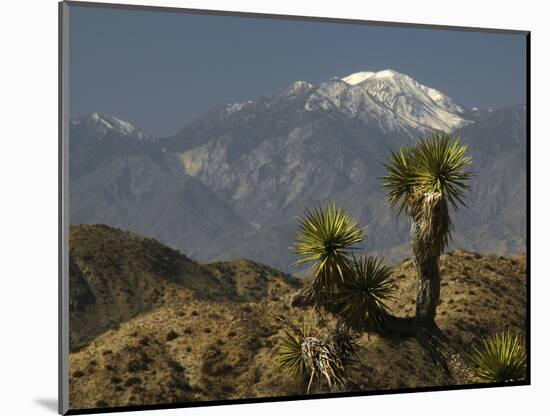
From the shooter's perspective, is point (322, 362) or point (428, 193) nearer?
point (322, 362)

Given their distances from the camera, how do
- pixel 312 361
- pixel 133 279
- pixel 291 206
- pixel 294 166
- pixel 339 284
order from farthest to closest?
1. pixel 133 279
2. pixel 294 166
3. pixel 291 206
4. pixel 339 284
5. pixel 312 361

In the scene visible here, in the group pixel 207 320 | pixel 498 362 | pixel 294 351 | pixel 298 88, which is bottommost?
pixel 498 362

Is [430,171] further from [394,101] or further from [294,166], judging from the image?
[294,166]

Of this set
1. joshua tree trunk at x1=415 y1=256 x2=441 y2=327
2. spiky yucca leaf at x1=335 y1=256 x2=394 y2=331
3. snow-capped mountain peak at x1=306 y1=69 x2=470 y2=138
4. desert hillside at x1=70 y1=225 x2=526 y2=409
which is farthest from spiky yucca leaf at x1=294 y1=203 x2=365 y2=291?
snow-capped mountain peak at x1=306 y1=69 x2=470 y2=138

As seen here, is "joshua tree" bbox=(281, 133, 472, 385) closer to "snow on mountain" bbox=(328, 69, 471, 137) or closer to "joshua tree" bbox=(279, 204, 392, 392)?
"joshua tree" bbox=(279, 204, 392, 392)

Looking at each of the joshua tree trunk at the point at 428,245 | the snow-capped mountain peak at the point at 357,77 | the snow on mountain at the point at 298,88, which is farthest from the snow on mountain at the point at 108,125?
the joshua tree trunk at the point at 428,245

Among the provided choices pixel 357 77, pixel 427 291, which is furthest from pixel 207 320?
pixel 357 77
